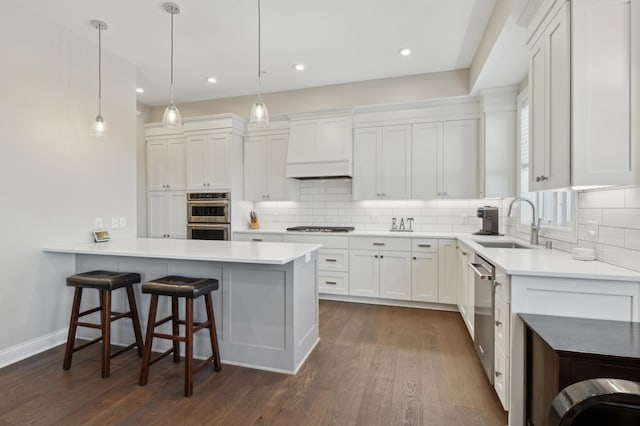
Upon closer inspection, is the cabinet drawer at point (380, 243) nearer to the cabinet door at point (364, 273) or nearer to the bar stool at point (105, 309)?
the cabinet door at point (364, 273)

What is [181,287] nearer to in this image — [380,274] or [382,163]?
[380,274]

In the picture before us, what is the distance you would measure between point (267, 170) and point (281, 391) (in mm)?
3248

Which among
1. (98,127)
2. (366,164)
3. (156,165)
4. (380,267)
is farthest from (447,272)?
(156,165)

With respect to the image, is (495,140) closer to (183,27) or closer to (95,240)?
(183,27)

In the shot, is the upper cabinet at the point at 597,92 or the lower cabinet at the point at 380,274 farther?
the lower cabinet at the point at 380,274

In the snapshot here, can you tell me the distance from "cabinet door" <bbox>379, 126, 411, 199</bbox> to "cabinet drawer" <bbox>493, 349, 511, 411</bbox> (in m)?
2.49

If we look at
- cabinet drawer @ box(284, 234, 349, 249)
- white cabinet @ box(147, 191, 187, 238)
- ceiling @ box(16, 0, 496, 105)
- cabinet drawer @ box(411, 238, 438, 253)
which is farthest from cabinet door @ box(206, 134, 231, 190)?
cabinet drawer @ box(411, 238, 438, 253)

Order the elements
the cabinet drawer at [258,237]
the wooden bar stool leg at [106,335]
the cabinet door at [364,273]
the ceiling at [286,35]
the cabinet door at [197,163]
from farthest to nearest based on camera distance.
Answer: the cabinet door at [197,163], the cabinet drawer at [258,237], the cabinet door at [364,273], the ceiling at [286,35], the wooden bar stool leg at [106,335]

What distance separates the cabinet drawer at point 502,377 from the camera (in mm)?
1839

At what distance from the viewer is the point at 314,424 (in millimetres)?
1856

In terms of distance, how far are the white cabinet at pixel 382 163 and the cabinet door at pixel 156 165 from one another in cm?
300

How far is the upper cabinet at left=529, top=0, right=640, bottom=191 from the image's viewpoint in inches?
63.4

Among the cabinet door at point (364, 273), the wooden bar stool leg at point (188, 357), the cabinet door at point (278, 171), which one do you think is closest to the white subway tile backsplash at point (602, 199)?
the cabinet door at point (364, 273)

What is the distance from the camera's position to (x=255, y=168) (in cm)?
486
